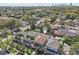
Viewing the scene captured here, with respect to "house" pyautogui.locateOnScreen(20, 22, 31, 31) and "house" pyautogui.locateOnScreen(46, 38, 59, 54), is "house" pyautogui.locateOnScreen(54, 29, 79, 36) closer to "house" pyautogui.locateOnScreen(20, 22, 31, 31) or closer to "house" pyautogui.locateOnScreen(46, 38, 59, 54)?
"house" pyautogui.locateOnScreen(46, 38, 59, 54)

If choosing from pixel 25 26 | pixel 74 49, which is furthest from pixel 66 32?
pixel 25 26

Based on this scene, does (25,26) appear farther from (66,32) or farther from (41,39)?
(66,32)

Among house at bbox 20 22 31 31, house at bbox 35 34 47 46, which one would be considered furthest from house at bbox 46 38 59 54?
house at bbox 20 22 31 31

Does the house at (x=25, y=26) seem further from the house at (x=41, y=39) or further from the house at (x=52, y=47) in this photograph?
the house at (x=52, y=47)

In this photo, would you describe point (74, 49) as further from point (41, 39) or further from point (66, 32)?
point (41, 39)

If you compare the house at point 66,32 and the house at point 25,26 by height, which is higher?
the house at point 25,26

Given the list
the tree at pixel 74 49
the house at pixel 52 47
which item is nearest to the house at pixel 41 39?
the house at pixel 52 47

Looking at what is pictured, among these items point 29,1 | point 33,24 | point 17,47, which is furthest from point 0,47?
point 29,1

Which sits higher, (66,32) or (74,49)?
(66,32)

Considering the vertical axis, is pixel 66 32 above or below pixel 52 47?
above

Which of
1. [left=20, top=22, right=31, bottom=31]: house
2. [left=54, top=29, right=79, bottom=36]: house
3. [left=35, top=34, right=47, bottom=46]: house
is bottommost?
[left=35, top=34, right=47, bottom=46]: house

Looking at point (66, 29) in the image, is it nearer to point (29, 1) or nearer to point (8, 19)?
point (29, 1)
